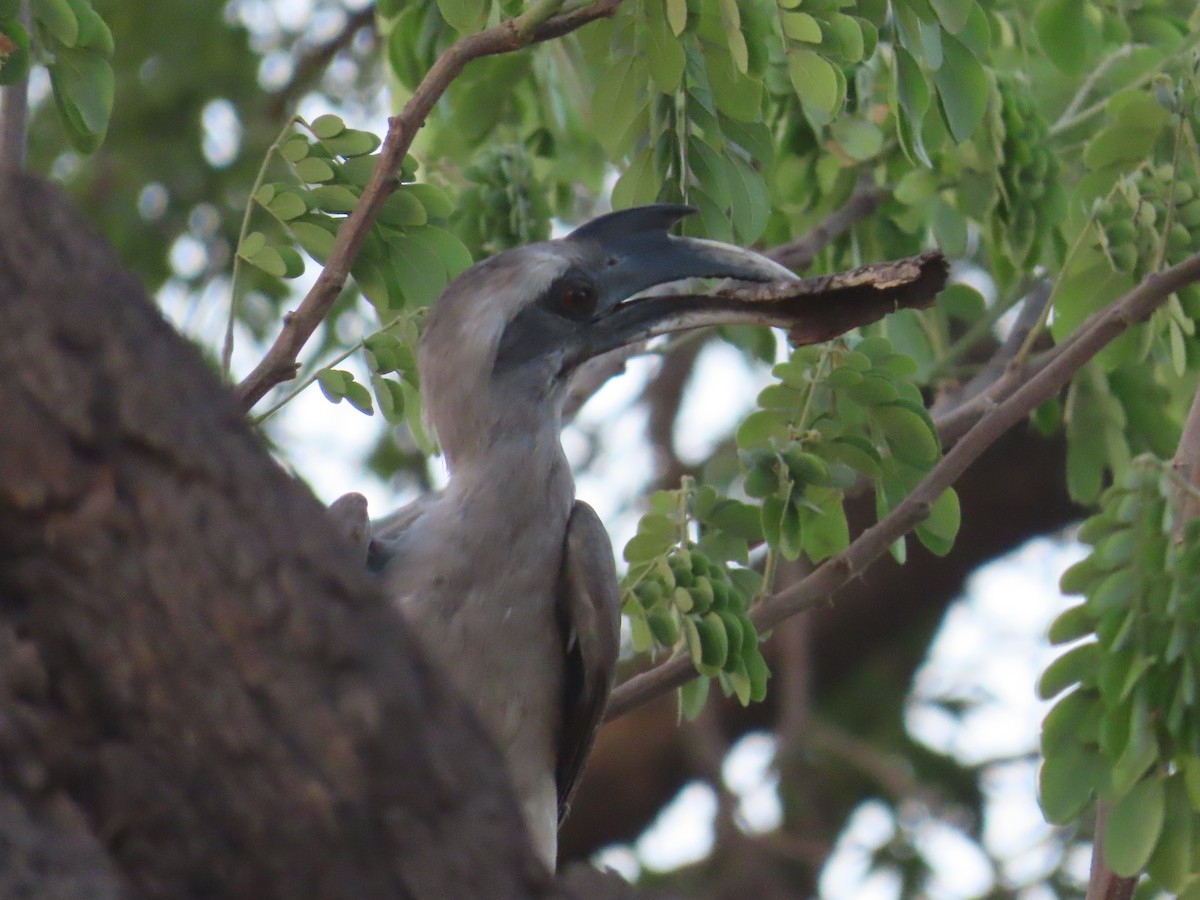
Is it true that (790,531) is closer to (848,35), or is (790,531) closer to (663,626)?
(663,626)

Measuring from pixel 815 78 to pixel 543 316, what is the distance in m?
0.84

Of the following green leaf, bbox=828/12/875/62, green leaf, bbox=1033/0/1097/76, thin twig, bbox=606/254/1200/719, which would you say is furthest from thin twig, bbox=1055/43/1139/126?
green leaf, bbox=828/12/875/62

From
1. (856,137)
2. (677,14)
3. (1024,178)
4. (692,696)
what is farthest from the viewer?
(856,137)

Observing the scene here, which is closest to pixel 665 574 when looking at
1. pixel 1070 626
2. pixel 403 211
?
pixel 1070 626

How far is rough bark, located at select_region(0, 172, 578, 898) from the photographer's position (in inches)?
56.3

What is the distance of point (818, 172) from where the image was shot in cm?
398

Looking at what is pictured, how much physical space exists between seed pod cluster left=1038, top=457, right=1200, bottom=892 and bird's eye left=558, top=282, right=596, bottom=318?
3.92 feet

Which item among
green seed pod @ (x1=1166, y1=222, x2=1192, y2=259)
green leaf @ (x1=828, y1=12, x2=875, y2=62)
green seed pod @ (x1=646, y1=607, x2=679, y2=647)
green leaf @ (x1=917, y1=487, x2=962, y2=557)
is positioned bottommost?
green leaf @ (x1=917, y1=487, x2=962, y2=557)

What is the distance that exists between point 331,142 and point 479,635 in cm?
99

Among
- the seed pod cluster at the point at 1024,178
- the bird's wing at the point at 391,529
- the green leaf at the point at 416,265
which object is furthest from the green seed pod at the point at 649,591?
the seed pod cluster at the point at 1024,178

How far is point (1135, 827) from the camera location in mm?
2766

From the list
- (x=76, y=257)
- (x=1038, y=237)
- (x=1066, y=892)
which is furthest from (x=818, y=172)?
(x=1066, y=892)

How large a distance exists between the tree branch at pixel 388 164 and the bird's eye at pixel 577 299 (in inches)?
28.5

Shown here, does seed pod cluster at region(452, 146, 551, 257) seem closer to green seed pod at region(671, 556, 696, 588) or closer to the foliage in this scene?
the foliage
